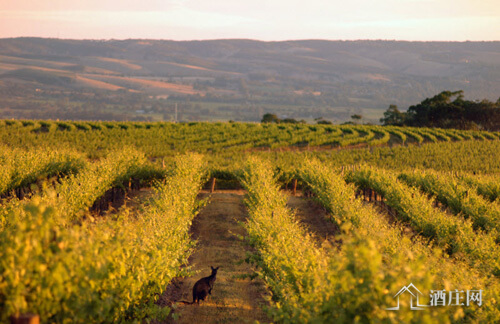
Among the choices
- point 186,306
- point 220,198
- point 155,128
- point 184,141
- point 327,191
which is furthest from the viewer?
point 155,128

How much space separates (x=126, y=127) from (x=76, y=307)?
46567mm

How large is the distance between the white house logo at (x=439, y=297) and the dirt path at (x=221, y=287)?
3686mm

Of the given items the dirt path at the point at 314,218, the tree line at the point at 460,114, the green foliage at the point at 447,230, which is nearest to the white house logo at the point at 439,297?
the green foliage at the point at 447,230

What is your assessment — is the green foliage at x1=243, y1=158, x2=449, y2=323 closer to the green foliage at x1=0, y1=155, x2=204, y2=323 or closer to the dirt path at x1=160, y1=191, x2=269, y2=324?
the dirt path at x1=160, y1=191, x2=269, y2=324

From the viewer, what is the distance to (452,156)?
3828cm

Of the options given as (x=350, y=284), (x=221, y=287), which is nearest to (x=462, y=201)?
(x=221, y=287)

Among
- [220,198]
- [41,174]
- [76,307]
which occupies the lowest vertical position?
[220,198]

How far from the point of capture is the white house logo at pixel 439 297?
5.18m

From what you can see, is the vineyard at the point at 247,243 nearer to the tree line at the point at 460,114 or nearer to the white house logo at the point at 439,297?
the white house logo at the point at 439,297

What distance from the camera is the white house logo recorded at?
5176 mm

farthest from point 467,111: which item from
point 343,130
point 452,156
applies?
point 452,156

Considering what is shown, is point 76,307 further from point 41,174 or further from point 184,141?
point 184,141

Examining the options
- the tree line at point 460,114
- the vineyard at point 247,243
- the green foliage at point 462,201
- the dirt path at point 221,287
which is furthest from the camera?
the tree line at point 460,114

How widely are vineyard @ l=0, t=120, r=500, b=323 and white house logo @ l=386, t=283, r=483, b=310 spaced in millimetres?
29
